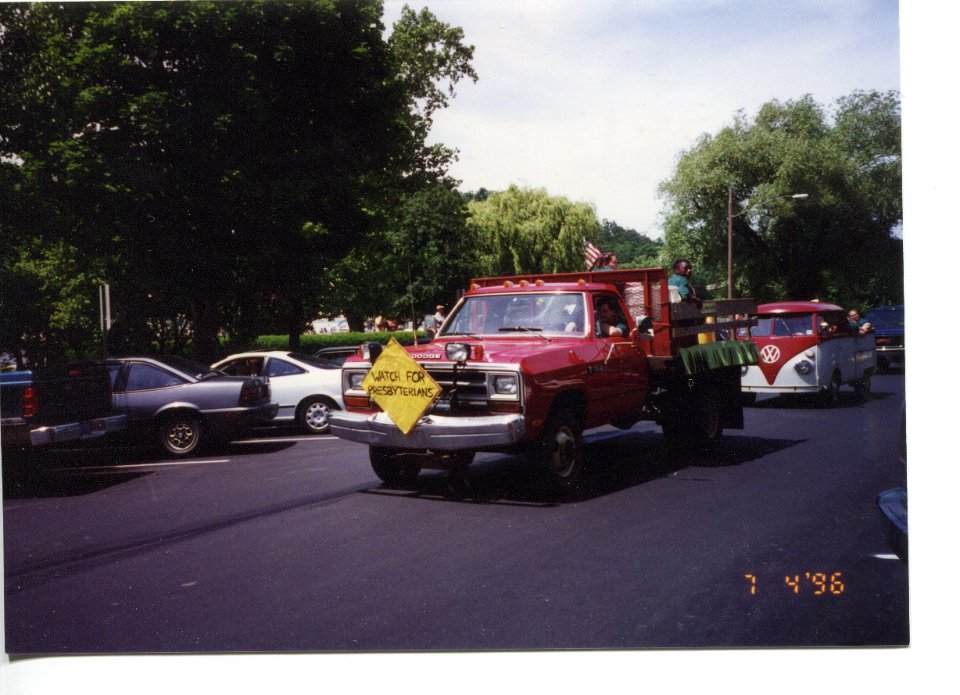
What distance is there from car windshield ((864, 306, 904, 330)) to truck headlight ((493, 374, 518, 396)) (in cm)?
279

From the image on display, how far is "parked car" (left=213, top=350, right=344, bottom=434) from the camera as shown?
27.5 feet

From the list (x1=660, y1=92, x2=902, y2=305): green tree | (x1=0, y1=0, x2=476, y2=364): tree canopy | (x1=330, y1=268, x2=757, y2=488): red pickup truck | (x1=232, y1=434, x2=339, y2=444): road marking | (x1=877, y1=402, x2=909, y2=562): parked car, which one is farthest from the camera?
(x1=232, y1=434, x2=339, y2=444): road marking

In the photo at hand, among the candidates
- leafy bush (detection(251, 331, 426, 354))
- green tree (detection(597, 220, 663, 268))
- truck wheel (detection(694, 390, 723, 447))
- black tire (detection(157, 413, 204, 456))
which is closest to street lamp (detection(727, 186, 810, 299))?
green tree (detection(597, 220, 663, 268))

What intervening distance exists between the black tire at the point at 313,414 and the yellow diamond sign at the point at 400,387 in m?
4.59

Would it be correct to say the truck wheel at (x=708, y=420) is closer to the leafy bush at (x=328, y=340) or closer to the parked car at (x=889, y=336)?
the parked car at (x=889, y=336)

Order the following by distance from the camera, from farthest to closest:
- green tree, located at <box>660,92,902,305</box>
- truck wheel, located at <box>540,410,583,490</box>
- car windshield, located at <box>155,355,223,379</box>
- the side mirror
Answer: the side mirror
car windshield, located at <box>155,355,223,379</box>
truck wheel, located at <box>540,410,583,490</box>
green tree, located at <box>660,92,902,305</box>

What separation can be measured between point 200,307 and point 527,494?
131 inches

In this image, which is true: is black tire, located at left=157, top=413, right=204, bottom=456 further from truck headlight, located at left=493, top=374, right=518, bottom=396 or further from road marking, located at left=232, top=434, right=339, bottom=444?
truck headlight, located at left=493, top=374, right=518, bottom=396

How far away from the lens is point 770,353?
9.60 m

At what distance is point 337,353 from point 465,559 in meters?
3.28

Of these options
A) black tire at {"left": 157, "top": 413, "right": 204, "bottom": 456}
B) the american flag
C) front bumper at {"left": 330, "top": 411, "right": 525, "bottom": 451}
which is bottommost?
black tire at {"left": 157, "top": 413, "right": 204, "bottom": 456}

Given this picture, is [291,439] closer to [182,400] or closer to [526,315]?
[182,400]

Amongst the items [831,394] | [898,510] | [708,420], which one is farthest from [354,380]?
[831,394]

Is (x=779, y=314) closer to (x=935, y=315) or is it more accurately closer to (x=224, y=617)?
(x=935, y=315)
